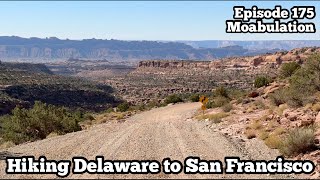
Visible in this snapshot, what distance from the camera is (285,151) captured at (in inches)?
565

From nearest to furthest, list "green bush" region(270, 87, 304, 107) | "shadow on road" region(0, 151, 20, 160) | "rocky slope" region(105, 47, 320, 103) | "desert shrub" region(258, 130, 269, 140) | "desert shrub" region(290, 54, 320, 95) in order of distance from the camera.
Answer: "shadow on road" region(0, 151, 20, 160) < "desert shrub" region(258, 130, 269, 140) < "green bush" region(270, 87, 304, 107) < "desert shrub" region(290, 54, 320, 95) < "rocky slope" region(105, 47, 320, 103)

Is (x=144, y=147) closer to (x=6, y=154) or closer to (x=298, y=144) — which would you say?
(x=6, y=154)

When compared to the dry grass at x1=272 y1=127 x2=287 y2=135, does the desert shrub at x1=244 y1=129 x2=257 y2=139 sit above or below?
below

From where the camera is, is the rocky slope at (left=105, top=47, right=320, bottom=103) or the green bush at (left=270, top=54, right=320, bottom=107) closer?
the green bush at (left=270, top=54, right=320, bottom=107)

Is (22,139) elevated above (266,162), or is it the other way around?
(266,162)

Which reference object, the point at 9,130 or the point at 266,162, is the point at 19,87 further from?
the point at 266,162

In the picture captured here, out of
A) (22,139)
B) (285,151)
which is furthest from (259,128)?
(22,139)

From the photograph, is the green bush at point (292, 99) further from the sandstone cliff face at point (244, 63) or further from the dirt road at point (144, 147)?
the sandstone cliff face at point (244, 63)

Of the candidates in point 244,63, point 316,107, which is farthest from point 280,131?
point 244,63

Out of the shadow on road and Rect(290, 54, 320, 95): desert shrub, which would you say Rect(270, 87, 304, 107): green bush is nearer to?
Rect(290, 54, 320, 95): desert shrub

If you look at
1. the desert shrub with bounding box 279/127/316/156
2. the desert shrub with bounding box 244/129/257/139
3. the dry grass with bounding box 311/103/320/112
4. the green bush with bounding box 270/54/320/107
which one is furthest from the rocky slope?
the desert shrub with bounding box 279/127/316/156

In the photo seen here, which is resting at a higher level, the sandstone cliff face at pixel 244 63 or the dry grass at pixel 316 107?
the dry grass at pixel 316 107

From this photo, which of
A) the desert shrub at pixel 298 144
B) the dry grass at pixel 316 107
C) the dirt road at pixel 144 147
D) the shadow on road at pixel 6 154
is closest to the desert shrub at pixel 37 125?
the dirt road at pixel 144 147

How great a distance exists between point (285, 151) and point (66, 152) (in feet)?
23.8
